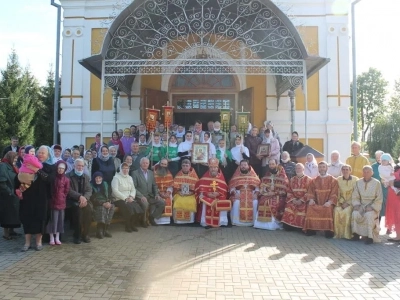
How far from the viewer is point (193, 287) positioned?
469cm

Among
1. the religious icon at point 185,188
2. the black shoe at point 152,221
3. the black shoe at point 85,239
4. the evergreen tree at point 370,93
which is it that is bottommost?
the black shoe at point 85,239

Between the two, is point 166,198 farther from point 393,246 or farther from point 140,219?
Answer: point 393,246

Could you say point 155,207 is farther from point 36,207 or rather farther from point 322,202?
point 322,202

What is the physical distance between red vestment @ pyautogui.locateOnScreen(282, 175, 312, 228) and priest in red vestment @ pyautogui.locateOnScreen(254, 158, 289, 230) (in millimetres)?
228

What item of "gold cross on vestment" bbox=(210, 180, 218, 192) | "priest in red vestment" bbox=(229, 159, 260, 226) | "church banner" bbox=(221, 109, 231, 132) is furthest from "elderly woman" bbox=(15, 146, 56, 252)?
Answer: "church banner" bbox=(221, 109, 231, 132)

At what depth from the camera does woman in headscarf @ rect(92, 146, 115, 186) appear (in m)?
7.99

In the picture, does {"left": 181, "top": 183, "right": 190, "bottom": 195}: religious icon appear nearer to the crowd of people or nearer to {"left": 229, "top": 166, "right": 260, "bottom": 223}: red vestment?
the crowd of people

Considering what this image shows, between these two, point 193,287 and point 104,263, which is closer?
point 193,287

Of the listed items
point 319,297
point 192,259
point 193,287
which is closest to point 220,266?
point 192,259

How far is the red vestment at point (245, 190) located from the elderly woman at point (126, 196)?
2098mm

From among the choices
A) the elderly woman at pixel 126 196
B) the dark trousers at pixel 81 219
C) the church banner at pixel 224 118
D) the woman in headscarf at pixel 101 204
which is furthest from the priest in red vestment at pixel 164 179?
the church banner at pixel 224 118

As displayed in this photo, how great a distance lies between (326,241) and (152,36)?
765 cm

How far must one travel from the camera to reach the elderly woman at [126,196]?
7.73 meters

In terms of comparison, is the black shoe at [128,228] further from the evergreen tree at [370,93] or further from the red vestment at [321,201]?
the evergreen tree at [370,93]
